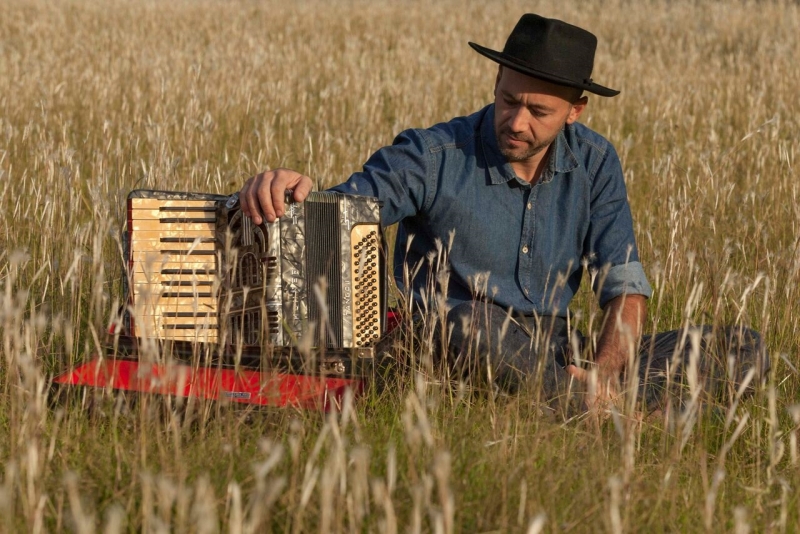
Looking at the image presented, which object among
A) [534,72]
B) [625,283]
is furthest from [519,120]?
[625,283]

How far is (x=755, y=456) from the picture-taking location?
9.57ft

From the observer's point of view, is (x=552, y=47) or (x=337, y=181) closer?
(x=552, y=47)

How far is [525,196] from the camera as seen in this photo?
12.4ft

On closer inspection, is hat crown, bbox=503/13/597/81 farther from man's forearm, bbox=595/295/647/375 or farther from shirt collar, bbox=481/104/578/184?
man's forearm, bbox=595/295/647/375

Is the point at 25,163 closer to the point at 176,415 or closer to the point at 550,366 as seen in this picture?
the point at 550,366

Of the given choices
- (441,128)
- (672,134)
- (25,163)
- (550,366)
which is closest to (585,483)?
(550,366)

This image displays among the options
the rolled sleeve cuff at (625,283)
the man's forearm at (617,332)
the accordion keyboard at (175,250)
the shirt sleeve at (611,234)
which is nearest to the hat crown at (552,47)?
the shirt sleeve at (611,234)

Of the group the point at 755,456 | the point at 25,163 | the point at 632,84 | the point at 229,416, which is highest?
the point at 632,84

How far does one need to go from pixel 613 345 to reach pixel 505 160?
0.76 metres

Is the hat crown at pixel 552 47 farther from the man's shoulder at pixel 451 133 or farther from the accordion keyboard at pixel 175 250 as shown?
the accordion keyboard at pixel 175 250

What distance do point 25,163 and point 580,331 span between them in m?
3.12

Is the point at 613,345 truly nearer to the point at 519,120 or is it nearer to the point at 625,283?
the point at 625,283

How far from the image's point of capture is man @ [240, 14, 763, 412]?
3.58 metres

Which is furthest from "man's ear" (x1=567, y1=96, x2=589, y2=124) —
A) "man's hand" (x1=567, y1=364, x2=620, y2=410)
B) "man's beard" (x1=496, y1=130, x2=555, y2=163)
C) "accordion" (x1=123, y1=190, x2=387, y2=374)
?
"man's hand" (x1=567, y1=364, x2=620, y2=410)
